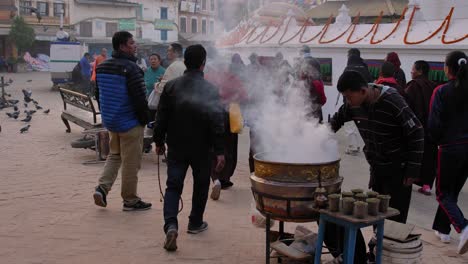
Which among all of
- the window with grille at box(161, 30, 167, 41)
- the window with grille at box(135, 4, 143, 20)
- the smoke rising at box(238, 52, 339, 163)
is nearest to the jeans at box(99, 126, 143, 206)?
the smoke rising at box(238, 52, 339, 163)

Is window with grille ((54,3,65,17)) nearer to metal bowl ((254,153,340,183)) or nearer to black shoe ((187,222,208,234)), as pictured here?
black shoe ((187,222,208,234))

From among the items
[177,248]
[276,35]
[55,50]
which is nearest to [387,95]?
[177,248]

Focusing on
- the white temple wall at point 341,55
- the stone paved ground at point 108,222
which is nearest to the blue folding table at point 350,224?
the stone paved ground at point 108,222

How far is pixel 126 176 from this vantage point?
5.48 meters

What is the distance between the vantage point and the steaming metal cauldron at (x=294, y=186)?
378 centimetres

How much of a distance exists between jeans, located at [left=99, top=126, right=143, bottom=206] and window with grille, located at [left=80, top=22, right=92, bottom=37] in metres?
42.6

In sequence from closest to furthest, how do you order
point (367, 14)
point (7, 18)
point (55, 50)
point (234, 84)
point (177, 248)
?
point (177, 248) < point (234, 84) < point (367, 14) < point (55, 50) < point (7, 18)

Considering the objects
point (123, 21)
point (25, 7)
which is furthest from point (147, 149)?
point (123, 21)

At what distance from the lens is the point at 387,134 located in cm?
390

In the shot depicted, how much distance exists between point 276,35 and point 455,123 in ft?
32.2

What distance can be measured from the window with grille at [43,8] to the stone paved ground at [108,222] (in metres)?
38.5

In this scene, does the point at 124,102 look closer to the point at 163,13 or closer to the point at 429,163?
the point at 429,163

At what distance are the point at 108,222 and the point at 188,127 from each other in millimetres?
1503

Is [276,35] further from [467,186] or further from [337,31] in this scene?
[467,186]
